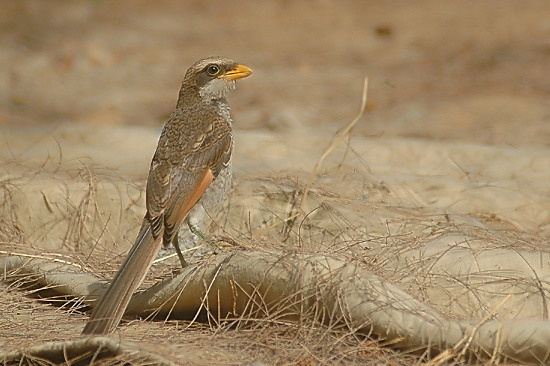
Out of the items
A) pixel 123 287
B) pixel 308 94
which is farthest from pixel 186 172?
pixel 308 94

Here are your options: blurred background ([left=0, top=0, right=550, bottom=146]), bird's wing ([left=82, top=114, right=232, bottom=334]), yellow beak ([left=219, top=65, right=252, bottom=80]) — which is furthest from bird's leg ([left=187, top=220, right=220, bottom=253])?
blurred background ([left=0, top=0, right=550, bottom=146])

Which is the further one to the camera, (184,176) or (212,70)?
(212,70)

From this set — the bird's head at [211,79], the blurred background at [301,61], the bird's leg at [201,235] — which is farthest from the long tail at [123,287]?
the blurred background at [301,61]

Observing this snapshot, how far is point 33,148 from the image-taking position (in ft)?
26.9

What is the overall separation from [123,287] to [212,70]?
186 centimetres

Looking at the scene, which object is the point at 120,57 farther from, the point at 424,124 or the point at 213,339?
the point at 213,339

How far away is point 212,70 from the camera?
570 centimetres

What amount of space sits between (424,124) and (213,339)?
627 centimetres

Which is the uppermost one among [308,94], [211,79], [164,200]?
[211,79]

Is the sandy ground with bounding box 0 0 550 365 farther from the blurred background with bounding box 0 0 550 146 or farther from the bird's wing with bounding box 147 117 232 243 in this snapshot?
the bird's wing with bounding box 147 117 232 243

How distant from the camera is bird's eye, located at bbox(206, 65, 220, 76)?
5691mm

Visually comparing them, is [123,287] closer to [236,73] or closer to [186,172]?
[186,172]

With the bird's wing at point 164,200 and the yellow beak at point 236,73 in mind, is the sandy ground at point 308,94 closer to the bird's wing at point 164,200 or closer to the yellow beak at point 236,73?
the bird's wing at point 164,200

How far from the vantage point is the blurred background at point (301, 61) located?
1054cm
